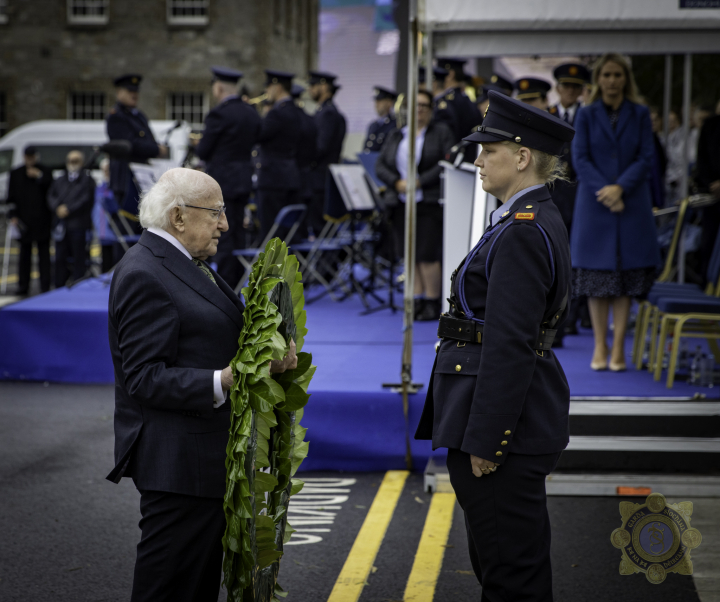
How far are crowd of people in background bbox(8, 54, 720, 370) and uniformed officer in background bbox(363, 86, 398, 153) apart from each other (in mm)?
30

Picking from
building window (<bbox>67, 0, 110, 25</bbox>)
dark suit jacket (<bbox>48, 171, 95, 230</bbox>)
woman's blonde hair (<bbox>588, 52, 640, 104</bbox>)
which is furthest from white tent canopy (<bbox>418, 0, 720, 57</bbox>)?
building window (<bbox>67, 0, 110, 25</bbox>)

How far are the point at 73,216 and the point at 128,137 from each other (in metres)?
2.67

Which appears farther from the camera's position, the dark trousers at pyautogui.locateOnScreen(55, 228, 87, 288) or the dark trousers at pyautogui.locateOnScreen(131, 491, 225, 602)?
the dark trousers at pyautogui.locateOnScreen(55, 228, 87, 288)

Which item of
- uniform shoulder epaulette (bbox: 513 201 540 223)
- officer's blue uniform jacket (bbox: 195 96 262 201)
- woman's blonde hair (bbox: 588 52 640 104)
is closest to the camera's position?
uniform shoulder epaulette (bbox: 513 201 540 223)

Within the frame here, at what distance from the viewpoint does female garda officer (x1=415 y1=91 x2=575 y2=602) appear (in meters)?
2.56

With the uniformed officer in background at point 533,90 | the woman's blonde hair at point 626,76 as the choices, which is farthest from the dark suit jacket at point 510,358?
the uniformed officer in background at point 533,90

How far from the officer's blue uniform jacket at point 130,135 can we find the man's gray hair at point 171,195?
8091 millimetres

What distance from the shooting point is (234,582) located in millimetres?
2564

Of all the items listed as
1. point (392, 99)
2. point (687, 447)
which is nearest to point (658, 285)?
point (687, 447)

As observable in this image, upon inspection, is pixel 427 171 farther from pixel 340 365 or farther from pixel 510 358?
pixel 510 358

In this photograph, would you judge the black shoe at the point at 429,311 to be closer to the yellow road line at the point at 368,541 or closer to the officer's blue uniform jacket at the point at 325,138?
the yellow road line at the point at 368,541

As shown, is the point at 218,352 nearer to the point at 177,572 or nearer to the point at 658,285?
the point at 177,572

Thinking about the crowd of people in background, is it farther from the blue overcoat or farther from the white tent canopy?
the white tent canopy

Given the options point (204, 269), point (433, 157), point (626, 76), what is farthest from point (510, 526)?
point (433, 157)
